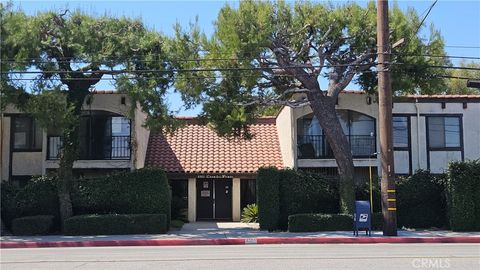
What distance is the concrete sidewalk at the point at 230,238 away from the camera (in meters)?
18.4

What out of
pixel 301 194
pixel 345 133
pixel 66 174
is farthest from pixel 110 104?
pixel 345 133

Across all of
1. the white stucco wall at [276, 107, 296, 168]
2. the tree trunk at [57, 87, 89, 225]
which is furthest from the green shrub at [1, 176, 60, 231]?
the white stucco wall at [276, 107, 296, 168]

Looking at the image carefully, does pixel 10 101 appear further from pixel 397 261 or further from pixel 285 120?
pixel 397 261

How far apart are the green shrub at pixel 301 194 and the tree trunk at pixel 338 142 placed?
755 millimetres

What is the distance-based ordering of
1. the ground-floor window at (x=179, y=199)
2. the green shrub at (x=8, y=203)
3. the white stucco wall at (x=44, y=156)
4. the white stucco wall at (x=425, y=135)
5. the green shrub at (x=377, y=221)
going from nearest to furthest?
1. the green shrub at (x=377, y=221)
2. the green shrub at (x=8, y=203)
3. the white stucco wall at (x=44, y=156)
4. the white stucco wall at (x=425, y=135)
5. the ground-floor window at (x=179, y=199)

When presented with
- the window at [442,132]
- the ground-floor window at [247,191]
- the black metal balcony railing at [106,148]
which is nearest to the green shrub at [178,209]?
the ground-floor window at [247,191]

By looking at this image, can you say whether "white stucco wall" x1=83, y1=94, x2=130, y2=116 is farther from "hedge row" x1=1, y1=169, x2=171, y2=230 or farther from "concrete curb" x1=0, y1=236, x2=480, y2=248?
"concrete curb" x1=0, y1=236, x2=480, y2=248

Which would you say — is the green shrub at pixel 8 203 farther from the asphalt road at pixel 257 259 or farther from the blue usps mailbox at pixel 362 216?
the blue usps mailbox at pixel 362 216

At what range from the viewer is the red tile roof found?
92.7 ft

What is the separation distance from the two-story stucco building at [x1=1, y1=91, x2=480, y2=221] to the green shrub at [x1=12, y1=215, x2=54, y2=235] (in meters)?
4.18

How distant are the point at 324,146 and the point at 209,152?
626 cm

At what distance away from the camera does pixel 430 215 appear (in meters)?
22.6

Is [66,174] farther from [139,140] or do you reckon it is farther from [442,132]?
[442,132]

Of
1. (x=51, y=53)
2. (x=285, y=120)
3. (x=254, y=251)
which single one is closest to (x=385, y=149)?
(x=254, y=251)
